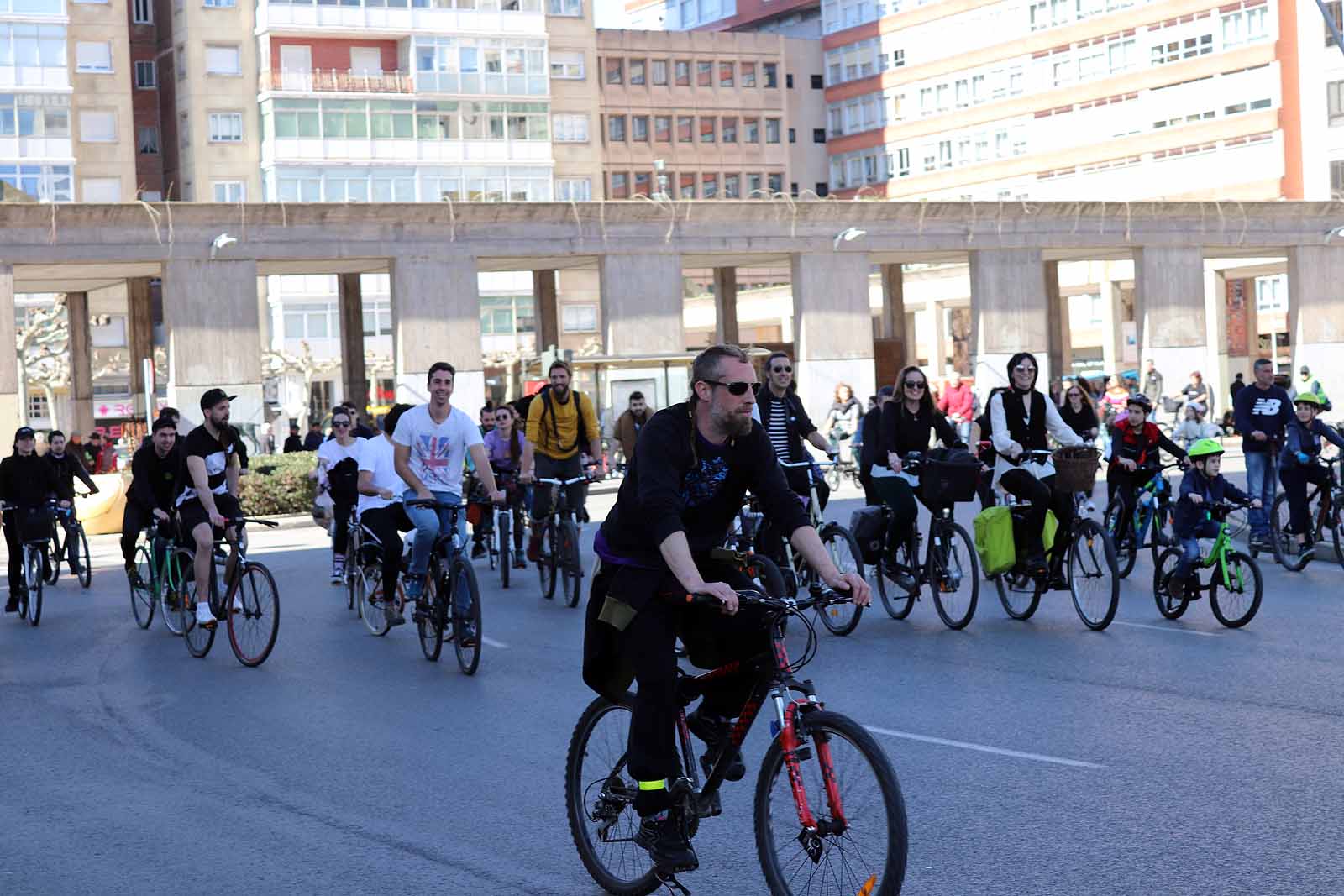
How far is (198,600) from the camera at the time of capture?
13805mm

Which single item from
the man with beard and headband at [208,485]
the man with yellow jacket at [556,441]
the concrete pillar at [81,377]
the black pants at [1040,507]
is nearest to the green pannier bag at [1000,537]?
the black pants at [1040,507]

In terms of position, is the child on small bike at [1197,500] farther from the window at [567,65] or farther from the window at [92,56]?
the window at [567,65]

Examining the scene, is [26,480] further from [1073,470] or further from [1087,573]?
[1087,573]

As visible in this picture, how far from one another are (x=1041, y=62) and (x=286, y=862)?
8149cm

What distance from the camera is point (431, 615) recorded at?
13.1m

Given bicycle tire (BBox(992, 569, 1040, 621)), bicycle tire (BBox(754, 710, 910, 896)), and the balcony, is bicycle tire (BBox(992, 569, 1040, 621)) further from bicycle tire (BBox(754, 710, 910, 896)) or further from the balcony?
the balcony

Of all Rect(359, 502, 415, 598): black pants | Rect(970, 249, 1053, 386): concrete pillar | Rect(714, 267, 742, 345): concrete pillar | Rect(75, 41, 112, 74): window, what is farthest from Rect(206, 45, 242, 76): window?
Rect(359, 502, 415, 598): black pants

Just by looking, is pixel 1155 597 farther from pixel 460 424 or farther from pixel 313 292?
pixel 313 292

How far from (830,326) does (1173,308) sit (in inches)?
353

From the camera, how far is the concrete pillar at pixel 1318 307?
50.6m

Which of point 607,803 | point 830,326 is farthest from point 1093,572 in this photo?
point 830,326

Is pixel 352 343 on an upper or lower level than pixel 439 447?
upper

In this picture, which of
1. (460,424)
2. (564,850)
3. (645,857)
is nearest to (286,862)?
(564,850)

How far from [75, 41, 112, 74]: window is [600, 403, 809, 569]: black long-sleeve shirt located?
78995mm
